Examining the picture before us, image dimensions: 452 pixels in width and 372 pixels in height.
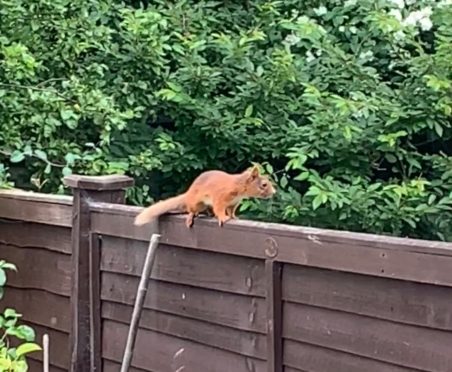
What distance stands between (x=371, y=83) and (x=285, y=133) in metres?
0.48

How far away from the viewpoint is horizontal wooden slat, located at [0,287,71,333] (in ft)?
13.0

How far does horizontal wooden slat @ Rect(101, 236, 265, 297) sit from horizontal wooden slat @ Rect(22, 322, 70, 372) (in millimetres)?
402

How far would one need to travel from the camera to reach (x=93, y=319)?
3.76 meters

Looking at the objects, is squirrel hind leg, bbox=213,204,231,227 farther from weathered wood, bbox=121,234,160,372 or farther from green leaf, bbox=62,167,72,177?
green leaf, bbox=62,167,72,177

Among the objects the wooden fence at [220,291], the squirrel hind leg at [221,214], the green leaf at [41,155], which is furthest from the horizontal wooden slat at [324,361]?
the green leaf at [41,155]

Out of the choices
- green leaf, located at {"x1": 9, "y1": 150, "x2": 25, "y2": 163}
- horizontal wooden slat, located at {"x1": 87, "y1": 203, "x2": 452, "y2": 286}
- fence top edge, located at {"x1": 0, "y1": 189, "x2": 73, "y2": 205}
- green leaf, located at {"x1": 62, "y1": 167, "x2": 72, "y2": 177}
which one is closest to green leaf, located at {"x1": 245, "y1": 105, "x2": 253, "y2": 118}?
green leaf, located at {"x1": 62, "y1": 167, "x2": 72, "y2": 177}

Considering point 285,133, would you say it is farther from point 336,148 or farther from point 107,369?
point 107,369

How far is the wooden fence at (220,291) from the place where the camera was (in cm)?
254

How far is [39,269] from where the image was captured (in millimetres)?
4086

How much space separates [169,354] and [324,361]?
767mm

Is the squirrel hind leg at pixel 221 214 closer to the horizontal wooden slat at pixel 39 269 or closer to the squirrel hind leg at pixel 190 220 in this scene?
the squirrel hind leg at pixel 190 220

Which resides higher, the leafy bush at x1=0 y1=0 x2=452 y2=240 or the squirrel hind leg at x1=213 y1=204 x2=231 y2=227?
the leafy bush at x1=0 y1=0 x2=452 y2=240

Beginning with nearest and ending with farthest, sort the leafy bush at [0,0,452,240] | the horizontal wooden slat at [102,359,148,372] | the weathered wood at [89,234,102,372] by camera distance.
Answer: the horizontal wooden slat at [102,359,148,372], the weathered wood at [89,234,102,372], the leafy bush at [0,0,452,240]

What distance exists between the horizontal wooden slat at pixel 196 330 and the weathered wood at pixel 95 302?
0.11ft
